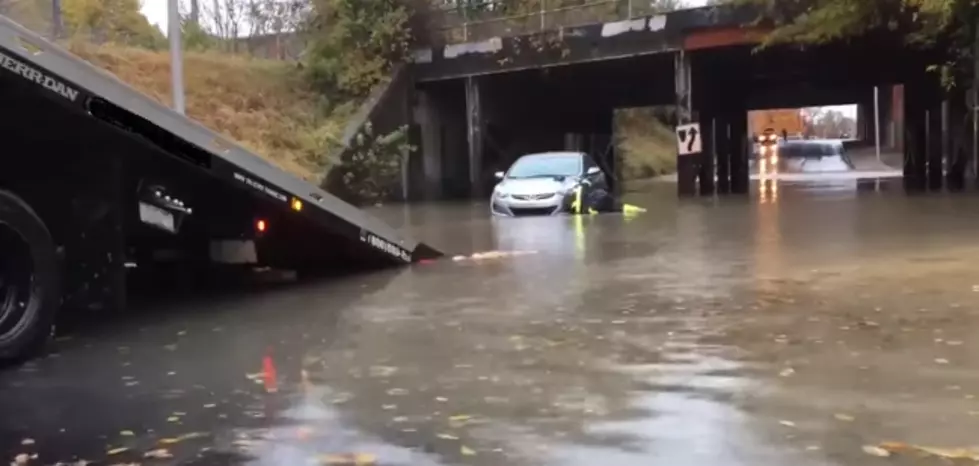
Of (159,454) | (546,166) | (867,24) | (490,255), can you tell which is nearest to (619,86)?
(867,24)

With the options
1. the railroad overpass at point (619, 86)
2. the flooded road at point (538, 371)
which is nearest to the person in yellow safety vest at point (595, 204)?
the railroad overpass at point (619, 86)

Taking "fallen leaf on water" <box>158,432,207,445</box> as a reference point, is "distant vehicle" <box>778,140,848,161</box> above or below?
above

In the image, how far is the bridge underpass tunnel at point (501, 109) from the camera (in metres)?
33.5

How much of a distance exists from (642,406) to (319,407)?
5.22 feet

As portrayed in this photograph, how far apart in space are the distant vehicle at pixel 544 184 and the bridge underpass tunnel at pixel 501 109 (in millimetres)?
6860

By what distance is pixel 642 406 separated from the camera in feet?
18.4

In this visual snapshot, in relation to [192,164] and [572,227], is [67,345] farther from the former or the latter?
[572,227]

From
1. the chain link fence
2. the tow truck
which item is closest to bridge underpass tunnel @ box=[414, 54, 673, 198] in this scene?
the chain link fence

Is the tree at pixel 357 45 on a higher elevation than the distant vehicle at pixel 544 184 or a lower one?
higher

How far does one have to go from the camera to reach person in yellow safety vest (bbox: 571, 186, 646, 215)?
75.8ft

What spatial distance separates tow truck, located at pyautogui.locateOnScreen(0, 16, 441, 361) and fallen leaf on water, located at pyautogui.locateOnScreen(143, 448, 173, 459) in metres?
2.55

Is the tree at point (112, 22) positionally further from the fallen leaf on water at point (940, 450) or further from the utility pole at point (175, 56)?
the fallen leaf on water at point (940, 450)

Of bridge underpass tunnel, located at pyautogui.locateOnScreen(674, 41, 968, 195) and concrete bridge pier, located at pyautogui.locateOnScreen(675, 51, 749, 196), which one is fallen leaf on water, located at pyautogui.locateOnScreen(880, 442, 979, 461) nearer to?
bridge underpass tunnel, located at pyautogui.locateOnScreen(674, 41, 968, 195)

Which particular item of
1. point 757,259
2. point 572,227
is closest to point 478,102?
point 572,227
